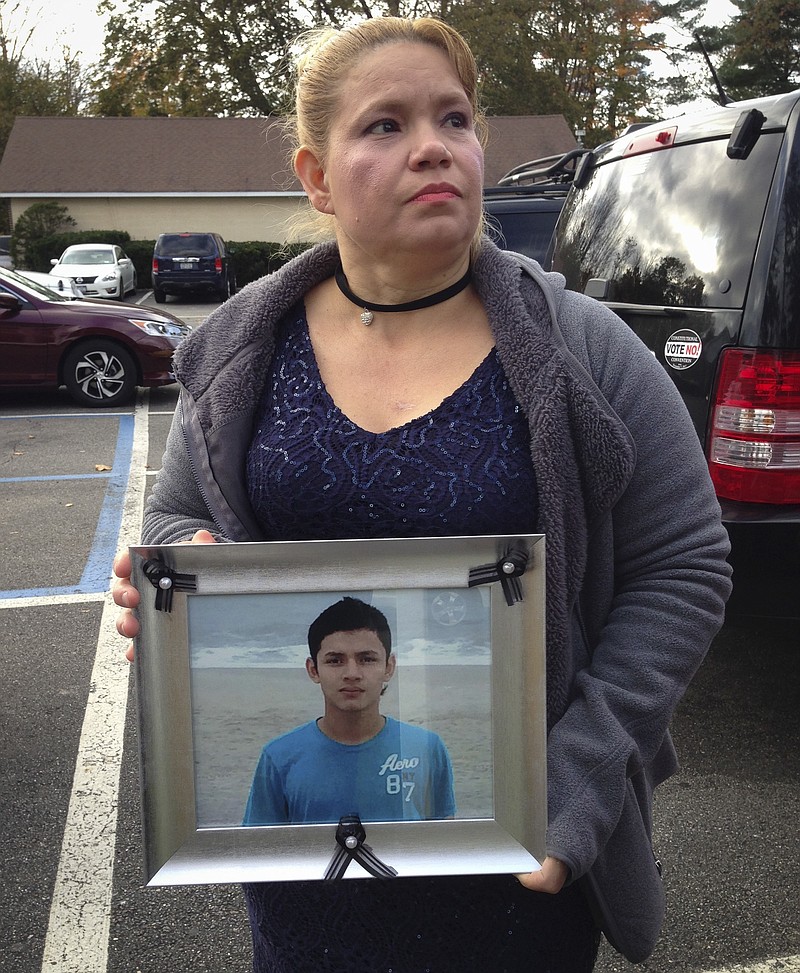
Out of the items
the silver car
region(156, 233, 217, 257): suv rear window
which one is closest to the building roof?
region(156, 233, 217, 257): suv rear window

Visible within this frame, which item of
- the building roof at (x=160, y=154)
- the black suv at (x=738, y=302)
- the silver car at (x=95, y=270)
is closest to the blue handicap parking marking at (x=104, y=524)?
the black suv at (x=738, y=302)

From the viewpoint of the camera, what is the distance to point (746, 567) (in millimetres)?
3387

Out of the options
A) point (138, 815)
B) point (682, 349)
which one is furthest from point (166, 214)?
point (138, 815)

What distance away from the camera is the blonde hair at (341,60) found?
154cm

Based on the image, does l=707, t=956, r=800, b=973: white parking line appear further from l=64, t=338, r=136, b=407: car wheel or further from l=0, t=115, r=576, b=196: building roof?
l=0, t=115, r=576, b=196: building roof

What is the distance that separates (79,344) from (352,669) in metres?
10.6

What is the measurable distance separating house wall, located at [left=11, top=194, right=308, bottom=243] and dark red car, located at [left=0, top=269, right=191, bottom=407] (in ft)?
86.6

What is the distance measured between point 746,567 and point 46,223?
36355mm

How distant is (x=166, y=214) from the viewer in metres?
36.9

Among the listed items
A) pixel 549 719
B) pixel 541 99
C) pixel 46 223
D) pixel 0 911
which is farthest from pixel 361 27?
pixel 541 99

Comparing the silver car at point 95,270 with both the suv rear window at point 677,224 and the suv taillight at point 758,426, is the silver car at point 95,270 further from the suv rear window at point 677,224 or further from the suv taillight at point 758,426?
the suv taillight at point 758,426

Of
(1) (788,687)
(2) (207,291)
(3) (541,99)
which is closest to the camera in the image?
(1) (788,687)

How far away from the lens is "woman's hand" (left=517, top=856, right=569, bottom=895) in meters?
1.34

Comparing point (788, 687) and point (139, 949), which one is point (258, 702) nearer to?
point (139, 949)
